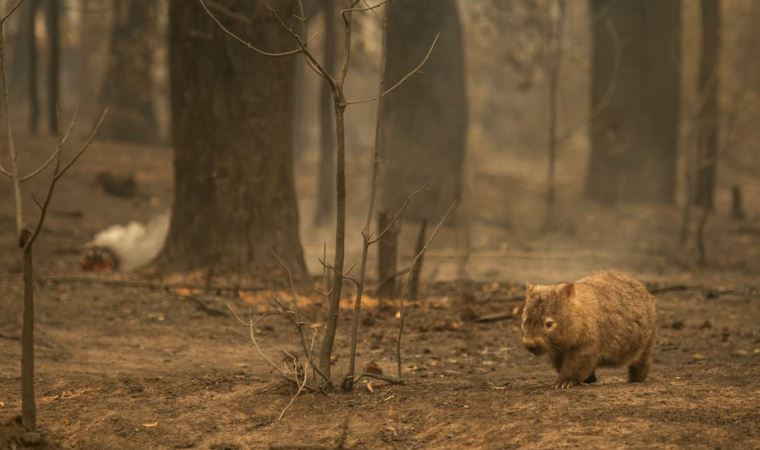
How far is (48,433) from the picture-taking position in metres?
5.94

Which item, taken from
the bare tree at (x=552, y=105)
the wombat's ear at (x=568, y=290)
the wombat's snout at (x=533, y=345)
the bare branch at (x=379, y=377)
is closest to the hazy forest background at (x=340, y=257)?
the bare branch at (x=379, y=377)

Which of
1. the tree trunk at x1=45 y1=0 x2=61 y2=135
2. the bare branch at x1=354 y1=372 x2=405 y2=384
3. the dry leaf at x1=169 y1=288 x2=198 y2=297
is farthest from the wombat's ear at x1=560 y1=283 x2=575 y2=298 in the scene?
the tree trunk at x1=45 y1=0 x2=61 y2=135

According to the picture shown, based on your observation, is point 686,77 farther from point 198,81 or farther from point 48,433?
point 48,433

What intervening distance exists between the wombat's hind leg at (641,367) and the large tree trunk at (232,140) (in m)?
4.93

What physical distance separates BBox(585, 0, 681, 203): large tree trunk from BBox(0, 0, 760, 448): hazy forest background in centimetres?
4

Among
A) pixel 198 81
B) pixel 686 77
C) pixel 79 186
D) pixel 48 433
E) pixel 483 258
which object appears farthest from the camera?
pixel 686 77

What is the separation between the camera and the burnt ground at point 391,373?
5.67 metres

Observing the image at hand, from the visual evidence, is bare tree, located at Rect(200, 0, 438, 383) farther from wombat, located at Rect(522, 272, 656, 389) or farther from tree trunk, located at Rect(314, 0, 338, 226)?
tree trunk, located at Rect(314, 0, 338, 226)

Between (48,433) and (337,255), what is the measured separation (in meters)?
1.84

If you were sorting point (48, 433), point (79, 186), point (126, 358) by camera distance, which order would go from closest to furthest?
point (48, 433) < point (126, 358) < point (79, 186)

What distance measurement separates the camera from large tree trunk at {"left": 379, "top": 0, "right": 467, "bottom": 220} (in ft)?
58.2

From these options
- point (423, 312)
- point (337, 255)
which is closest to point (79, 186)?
point (423, 312)

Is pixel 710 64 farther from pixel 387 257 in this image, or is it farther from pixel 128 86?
pixel 128 86

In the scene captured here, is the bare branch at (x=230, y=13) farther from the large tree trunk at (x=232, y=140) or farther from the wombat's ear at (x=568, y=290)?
the wombat's ear at (x=568, y=290)
